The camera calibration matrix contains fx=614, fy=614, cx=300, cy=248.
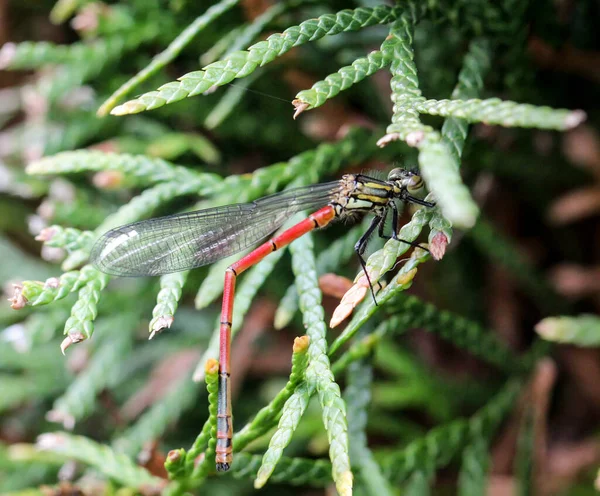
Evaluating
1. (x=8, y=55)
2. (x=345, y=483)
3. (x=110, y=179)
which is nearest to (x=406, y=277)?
(x=345, y=483)

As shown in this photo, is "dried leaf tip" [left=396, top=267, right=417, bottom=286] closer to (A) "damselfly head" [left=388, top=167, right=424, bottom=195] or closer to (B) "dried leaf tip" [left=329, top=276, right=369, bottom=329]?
(B) "dried leaf tip" [left=329, top=276, right=369, bottom=329]

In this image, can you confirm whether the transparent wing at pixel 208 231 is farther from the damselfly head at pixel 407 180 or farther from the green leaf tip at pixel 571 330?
the green leaf tip at pixel 571 330

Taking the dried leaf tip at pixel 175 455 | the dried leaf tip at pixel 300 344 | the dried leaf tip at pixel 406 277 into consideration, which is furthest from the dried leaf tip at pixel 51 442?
the dried leaf tip at pixel 406 277

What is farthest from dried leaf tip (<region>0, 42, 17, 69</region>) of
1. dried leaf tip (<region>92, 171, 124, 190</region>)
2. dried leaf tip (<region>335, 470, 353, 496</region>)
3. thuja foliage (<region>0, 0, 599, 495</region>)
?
dried leaf tip (<region>335, 470, 353, 496</region>)

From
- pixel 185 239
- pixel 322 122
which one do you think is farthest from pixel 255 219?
pixel 322 122

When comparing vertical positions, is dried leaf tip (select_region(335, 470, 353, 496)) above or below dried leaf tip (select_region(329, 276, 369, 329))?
below

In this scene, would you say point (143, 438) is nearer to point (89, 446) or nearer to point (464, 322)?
point (89, 446)

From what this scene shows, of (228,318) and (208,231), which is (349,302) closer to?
(228,318)

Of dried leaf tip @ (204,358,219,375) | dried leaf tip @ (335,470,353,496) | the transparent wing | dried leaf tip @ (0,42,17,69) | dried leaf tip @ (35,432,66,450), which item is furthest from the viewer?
dried leaf tip @ (0,42,17,69)
